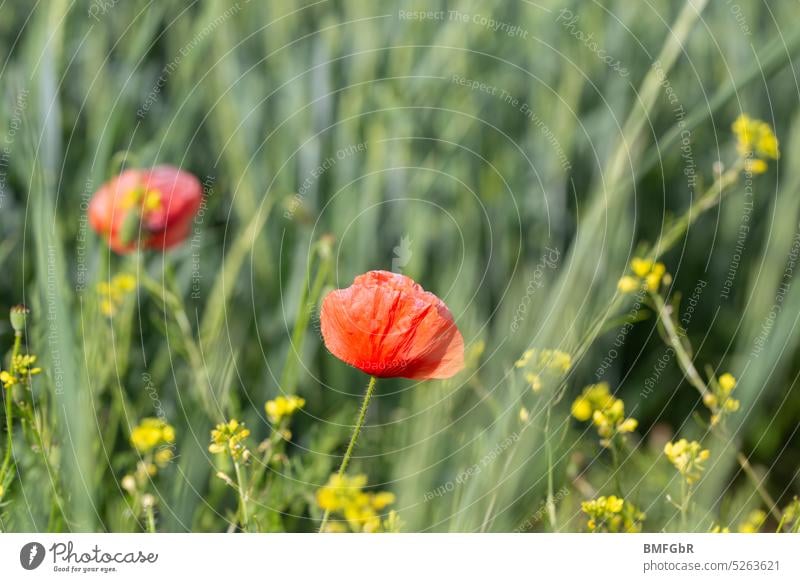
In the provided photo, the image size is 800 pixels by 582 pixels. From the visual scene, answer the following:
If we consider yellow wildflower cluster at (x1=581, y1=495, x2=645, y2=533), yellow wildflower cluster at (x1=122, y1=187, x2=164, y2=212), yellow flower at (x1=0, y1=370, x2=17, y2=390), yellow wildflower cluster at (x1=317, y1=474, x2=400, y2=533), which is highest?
yellow wildflower cluster at (x1=122, y1=187, x2=164, y2=212)

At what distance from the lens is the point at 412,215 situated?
2.84ft

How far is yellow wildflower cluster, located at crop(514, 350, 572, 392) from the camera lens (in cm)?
77

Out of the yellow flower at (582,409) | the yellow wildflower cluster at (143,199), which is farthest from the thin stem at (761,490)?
the yellow wildflower cluster at (143,199)

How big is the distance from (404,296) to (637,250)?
0.26m

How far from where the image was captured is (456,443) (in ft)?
2.64

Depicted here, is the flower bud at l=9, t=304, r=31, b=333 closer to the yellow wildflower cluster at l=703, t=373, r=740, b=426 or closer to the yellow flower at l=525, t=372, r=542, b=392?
the yellow flower at l=525, t=372, r=542, b=392

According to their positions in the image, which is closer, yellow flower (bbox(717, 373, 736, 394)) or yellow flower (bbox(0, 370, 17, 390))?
yellow flower (bbox(0, 370, 17, 390))

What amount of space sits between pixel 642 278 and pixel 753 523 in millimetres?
193

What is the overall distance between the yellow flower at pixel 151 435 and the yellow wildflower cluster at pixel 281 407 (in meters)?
0.07

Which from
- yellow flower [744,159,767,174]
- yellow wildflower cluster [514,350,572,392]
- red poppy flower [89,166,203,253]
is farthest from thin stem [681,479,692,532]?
red poppy flower [89,166,203,253]

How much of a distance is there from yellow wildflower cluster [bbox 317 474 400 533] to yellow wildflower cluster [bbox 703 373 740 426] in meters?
0.24

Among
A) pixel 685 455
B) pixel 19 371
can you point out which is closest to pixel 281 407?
pixel 19 371

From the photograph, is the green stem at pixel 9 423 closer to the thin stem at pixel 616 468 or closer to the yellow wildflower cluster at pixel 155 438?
the yellow wildflower cluster at pixel 155 438

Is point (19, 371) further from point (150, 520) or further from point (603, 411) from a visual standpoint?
point (603, 411)
